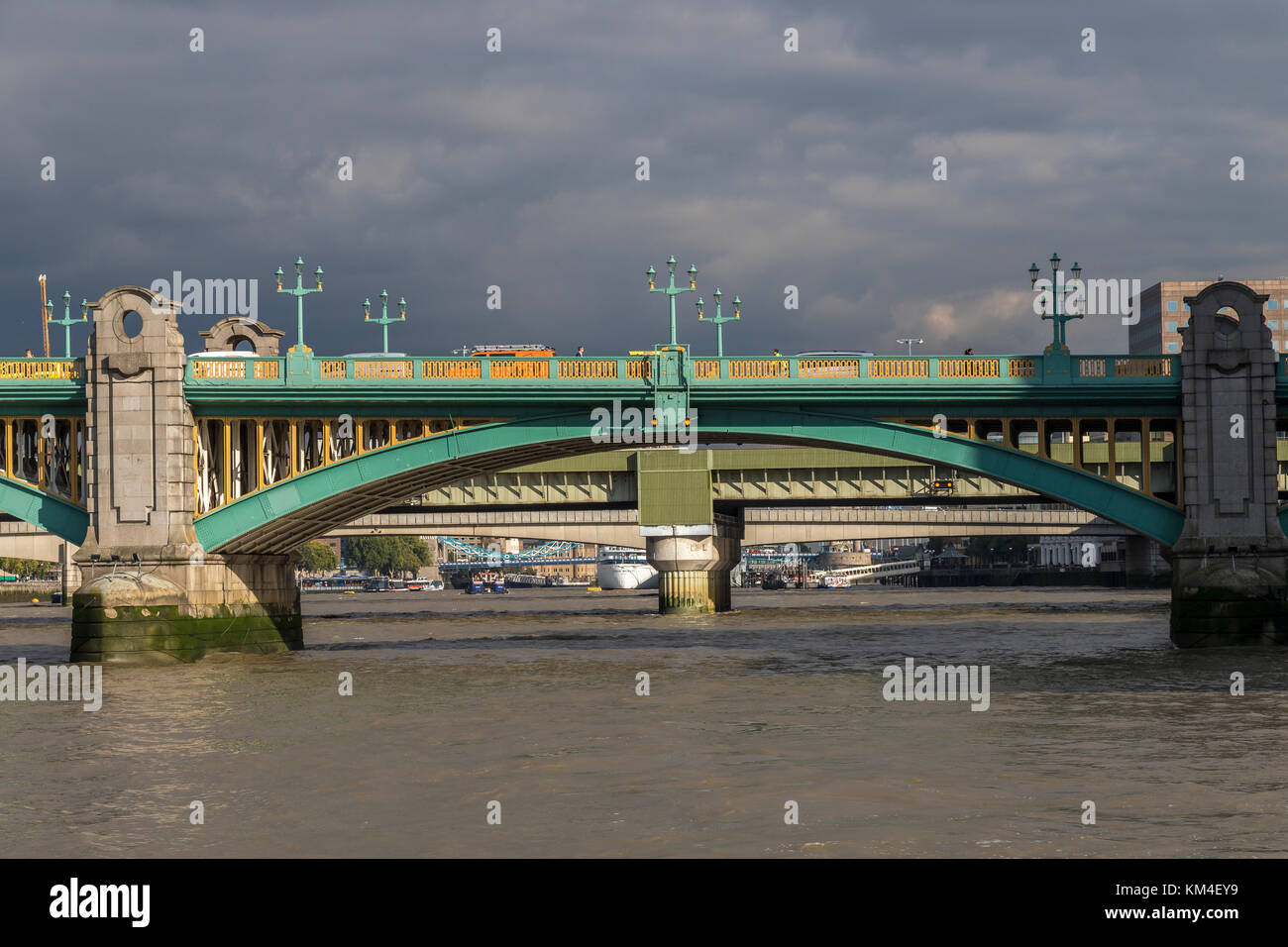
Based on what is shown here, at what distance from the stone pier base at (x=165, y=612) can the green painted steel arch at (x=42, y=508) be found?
7.85ft

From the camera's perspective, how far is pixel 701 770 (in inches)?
1022

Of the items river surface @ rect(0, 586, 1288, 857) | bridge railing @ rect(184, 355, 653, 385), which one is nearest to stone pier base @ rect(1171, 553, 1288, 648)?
river surface @ rect(0, 586, 1288, 857)

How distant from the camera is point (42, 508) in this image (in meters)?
52.1

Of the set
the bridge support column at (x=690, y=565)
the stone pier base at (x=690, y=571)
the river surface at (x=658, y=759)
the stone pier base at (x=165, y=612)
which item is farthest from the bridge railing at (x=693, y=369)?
the stone pier base at (x=690, y=571)

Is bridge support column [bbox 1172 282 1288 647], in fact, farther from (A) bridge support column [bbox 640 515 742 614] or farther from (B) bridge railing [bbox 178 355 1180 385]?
(A) bridge support column [bbox 640 515 742 614]

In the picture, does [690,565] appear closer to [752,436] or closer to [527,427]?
[752,436]

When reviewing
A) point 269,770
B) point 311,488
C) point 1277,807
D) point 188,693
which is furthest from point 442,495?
point 1277,807

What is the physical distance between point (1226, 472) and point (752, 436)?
50.0 feet

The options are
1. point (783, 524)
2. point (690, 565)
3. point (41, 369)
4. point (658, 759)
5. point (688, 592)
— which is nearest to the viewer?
point (658, 759)

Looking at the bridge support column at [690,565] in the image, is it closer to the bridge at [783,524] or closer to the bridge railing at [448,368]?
the bridge at [783,524]

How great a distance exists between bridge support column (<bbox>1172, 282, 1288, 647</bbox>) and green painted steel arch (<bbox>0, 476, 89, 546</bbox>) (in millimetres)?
35657

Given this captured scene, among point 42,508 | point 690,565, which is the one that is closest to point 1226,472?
point 42,508
